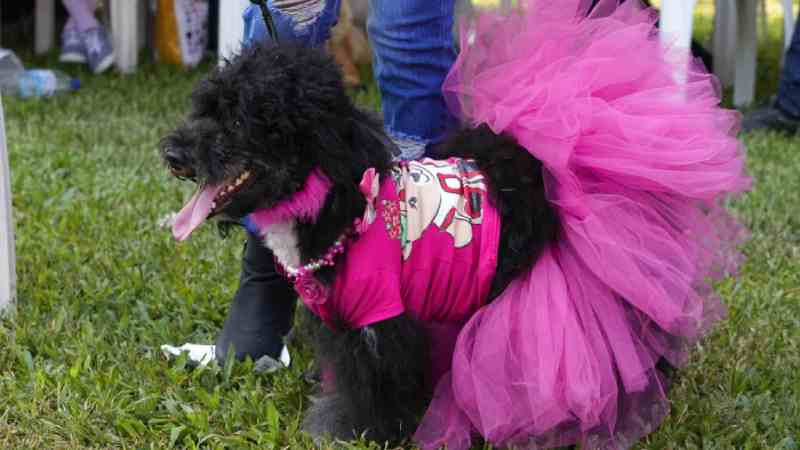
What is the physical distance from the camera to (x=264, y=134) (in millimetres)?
1677

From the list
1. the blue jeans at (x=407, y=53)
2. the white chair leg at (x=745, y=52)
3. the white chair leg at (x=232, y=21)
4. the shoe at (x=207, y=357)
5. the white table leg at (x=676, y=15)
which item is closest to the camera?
the blue jeans at (x=407, y=53)

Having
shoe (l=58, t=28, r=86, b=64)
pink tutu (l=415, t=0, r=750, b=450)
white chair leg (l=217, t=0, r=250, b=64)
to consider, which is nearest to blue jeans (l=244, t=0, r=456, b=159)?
pink tutu (l=415, t=0, r=750, b=450)

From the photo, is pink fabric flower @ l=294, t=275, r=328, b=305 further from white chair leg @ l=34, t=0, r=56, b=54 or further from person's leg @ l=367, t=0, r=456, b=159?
white chair leg @ l=34, t=0, r=56, b=54

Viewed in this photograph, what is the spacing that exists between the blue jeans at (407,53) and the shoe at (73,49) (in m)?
3.44

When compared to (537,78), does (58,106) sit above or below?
below

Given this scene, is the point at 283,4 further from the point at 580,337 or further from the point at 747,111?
the point at 747,111

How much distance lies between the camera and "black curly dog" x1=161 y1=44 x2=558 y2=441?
5.50ft

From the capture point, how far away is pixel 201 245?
118 inches

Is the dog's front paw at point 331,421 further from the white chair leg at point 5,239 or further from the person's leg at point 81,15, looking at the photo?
the person's leg at point 81,15

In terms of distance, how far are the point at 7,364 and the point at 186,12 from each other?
3.62 meters

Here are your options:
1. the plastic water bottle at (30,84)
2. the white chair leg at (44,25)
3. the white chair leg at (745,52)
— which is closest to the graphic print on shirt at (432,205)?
the plastic water bottle at (30,84)

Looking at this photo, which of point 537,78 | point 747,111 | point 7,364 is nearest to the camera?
point 537,78

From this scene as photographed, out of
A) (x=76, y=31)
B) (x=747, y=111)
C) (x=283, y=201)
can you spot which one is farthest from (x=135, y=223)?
(x=747, y=111)

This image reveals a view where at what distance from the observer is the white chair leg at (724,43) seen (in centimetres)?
563
